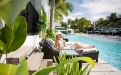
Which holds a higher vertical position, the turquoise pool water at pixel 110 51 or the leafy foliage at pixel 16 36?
the leafy foliage at pixel 16 36

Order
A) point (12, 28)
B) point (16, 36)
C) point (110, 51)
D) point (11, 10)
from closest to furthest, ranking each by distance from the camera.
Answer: point (11, 10), point (12, 28), point (16, 36), point (110, 51)

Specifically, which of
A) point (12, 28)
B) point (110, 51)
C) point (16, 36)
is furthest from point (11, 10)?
point (110, 51)

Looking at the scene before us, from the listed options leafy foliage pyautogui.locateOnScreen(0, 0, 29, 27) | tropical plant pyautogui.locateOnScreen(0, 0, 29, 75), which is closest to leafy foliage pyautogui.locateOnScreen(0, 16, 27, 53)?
tropical plant pyautogui.locateOnScreen(0, 0, 29, 75)

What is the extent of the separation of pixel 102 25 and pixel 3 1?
60.2m

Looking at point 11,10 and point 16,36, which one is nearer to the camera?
point 11,10

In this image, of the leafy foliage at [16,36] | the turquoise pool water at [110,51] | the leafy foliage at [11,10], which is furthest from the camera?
the turquoise pool water at [110,51]

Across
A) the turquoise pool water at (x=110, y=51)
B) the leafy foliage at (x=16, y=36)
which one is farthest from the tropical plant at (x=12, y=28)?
the turquoise pool water at (x=110, y=51)

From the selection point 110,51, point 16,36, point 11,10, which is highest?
point 11,10

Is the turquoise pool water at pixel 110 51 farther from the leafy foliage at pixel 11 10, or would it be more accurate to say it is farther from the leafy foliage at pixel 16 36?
the leafy foliage at pixel 11 10

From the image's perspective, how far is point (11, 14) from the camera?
0.54 m

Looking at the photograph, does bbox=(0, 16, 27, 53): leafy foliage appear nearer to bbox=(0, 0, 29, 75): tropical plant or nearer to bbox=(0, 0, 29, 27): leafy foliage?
bbox=(0, 0, 29, 75): tropical plant

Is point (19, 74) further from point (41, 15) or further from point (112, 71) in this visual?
point (41, 15)

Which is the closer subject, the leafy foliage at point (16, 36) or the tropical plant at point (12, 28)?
the tropical plant at point (12, 28)

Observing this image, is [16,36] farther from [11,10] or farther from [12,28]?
[11,10]
